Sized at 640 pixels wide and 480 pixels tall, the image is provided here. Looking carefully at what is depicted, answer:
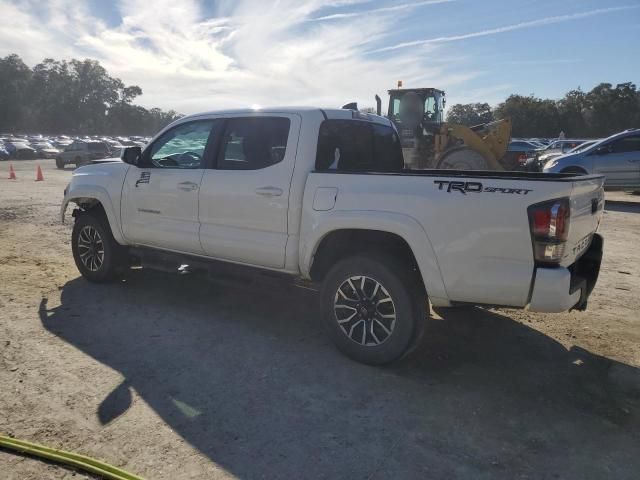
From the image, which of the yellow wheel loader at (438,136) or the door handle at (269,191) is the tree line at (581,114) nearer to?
the yellow wheel loader at (438,136)

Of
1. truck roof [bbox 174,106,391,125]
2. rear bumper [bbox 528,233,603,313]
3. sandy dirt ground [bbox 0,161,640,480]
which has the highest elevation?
truck roof [bbox 174,106,391,125]

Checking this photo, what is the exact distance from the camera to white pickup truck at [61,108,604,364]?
10.6 feet

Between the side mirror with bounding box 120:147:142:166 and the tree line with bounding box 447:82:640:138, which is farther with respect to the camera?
the tree line with bounding box 447:82:640:138

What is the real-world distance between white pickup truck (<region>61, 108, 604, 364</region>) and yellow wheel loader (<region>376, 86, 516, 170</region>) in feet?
29.1

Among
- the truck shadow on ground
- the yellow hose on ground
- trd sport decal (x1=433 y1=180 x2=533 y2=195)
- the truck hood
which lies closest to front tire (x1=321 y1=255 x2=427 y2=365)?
the truck shadow on ground

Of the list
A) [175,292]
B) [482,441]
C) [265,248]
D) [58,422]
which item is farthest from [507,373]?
[175,292]

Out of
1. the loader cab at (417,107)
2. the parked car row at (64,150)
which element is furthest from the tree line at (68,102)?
the loader cab at (417,107)

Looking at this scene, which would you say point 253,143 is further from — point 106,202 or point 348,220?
point 106,202

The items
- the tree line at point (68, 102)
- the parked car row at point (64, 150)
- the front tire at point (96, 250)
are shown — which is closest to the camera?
the front tire at point (96, 250)

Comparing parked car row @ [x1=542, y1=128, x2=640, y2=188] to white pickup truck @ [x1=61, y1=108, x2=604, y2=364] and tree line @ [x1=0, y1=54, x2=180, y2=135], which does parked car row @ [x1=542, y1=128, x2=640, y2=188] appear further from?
tree line @ [x1=0, y1=54, x2=180, y2=135]

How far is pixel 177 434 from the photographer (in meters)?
2.99

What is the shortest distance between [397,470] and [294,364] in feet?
4.71

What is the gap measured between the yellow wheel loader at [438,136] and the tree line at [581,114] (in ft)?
170

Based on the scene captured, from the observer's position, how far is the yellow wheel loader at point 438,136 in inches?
537
